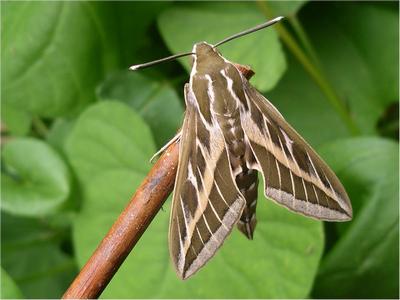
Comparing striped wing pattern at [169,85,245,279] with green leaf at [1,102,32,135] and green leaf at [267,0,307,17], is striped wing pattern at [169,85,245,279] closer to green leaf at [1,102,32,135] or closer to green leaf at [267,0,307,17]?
green leaf at [267,0,307,17]

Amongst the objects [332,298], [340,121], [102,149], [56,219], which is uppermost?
[102,149]

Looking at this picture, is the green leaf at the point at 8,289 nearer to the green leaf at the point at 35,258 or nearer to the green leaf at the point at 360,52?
the green leaf at the point at 35,258

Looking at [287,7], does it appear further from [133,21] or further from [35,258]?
[35,258]

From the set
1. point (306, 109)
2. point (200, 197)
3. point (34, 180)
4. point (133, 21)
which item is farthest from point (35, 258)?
point (200, 197)

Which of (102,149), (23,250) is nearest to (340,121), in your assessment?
(102,149)

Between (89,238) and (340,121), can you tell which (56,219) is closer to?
(89,238)

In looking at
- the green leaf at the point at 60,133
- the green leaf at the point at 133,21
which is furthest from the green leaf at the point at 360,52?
the green leaf at the point at 60,133

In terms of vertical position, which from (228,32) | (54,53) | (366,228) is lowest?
(366,228)
